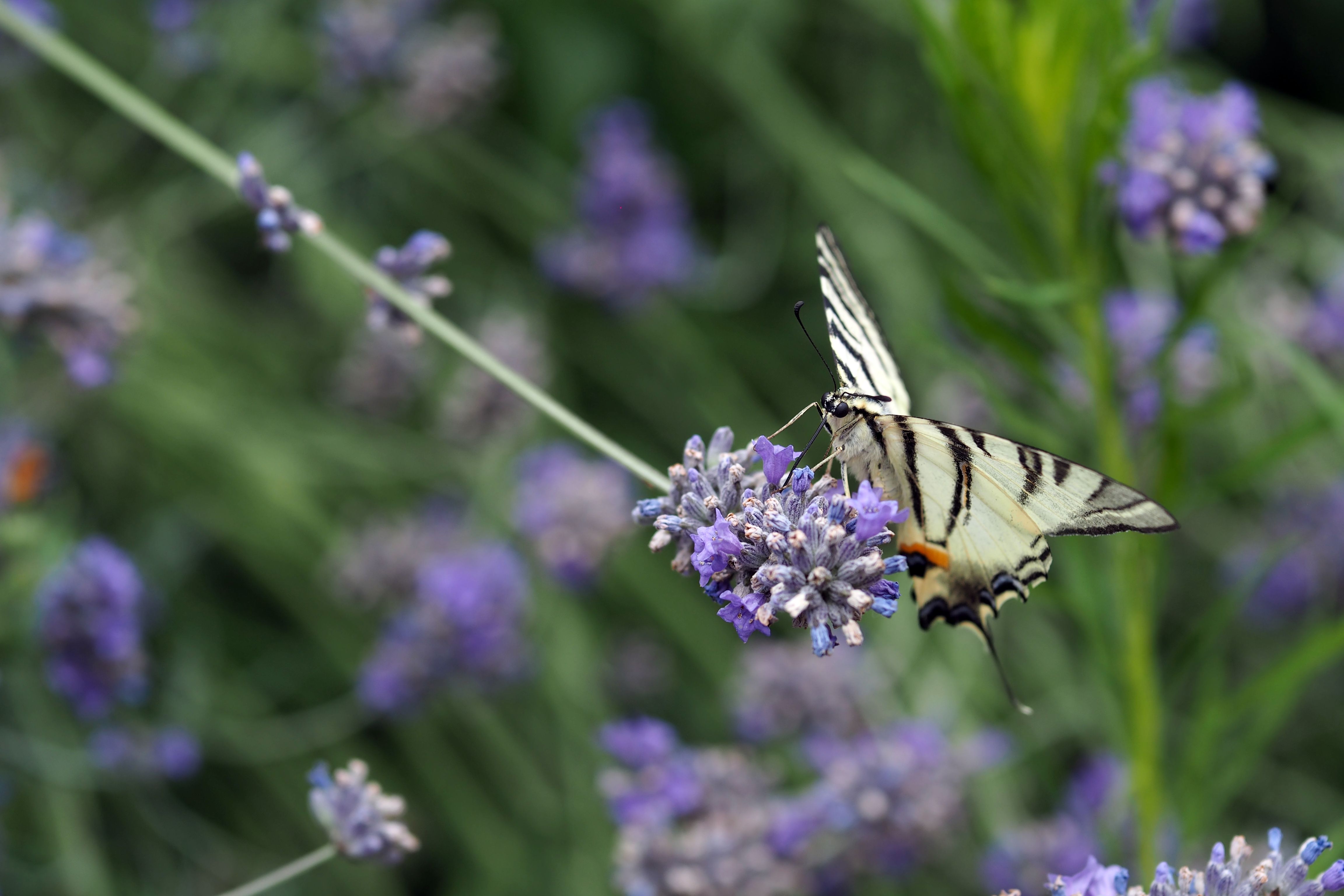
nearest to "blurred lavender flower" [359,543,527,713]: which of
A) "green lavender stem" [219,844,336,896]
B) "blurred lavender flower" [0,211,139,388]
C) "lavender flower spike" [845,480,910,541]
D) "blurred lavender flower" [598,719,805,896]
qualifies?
"blurred lavender flower" [598,719,805,896]

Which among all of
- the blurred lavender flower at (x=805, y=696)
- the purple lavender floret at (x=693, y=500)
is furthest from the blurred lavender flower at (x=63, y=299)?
the blurred lavender flower at (x=805, y=696)

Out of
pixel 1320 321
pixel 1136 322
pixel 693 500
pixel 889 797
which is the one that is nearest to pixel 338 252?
pixel 693 500

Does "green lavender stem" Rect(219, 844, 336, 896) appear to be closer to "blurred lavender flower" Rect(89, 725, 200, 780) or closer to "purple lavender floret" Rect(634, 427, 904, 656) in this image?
"purple lavender floret" Rect(634, 427, 904, 656)

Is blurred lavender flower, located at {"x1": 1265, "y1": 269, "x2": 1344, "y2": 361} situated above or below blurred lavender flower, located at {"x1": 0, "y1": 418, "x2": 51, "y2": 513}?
below

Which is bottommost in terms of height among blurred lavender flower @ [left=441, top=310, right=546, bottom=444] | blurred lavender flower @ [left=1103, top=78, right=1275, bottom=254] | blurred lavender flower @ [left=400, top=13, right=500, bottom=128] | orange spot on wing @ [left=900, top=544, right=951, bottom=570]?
orange spot on wing @ [left=900, top=544, right=951, bottom=570]

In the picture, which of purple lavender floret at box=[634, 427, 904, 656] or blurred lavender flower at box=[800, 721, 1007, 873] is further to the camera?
blurred lavender flower at box=[800, 721, 1007, 873]

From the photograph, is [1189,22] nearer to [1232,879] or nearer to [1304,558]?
[1304,558]

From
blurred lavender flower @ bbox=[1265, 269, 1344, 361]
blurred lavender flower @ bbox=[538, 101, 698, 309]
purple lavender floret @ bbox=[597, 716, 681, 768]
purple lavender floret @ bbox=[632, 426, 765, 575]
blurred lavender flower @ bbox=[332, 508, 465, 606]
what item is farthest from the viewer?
blurred lavender flower @ bbox=[538, 101, 698, 309]

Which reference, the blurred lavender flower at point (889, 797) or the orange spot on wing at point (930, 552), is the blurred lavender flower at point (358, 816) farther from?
the blurred lavender flower at point (889, 797)
